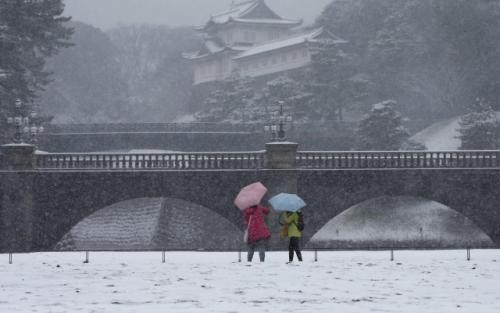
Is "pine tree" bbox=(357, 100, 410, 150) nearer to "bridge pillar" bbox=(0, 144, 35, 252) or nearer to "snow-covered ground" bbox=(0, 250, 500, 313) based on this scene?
"bridge pillar" bbox=(0, 144, 35, 252)

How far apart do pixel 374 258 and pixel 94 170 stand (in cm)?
1484

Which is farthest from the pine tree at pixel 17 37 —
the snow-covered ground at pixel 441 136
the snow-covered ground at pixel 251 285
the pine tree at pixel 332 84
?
the snow-covered ground at pixel 441 136

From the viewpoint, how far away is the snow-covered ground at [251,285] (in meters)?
16.1

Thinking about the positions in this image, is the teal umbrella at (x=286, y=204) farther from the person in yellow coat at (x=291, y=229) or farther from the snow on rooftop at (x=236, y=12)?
the snow on rooftop at (x=236, y=12)

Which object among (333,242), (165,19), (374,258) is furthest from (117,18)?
(374,258)

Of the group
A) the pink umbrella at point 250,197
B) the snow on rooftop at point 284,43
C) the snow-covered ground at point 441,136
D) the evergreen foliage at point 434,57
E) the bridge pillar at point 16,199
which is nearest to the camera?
the pink umbrella at point 250,197

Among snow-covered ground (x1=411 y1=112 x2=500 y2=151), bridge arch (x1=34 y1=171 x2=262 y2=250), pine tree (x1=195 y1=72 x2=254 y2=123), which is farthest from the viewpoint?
pine tree (x1=195 y1=72 x2=254 y2=123)

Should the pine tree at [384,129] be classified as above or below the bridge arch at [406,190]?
above

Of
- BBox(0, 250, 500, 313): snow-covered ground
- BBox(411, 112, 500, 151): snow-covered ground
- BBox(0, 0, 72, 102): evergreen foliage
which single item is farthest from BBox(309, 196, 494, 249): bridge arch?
BBox(411, 112, 500, 151): snow-covered ground

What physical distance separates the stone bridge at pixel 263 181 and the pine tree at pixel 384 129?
20756 millimetres

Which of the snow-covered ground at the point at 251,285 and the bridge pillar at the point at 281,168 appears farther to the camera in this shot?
the bridge pillar at the point at 281,168

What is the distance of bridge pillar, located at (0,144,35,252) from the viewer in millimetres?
36156

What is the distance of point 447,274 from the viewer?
2130 centimetres

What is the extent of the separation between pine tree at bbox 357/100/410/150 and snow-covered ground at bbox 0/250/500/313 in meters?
32.4
